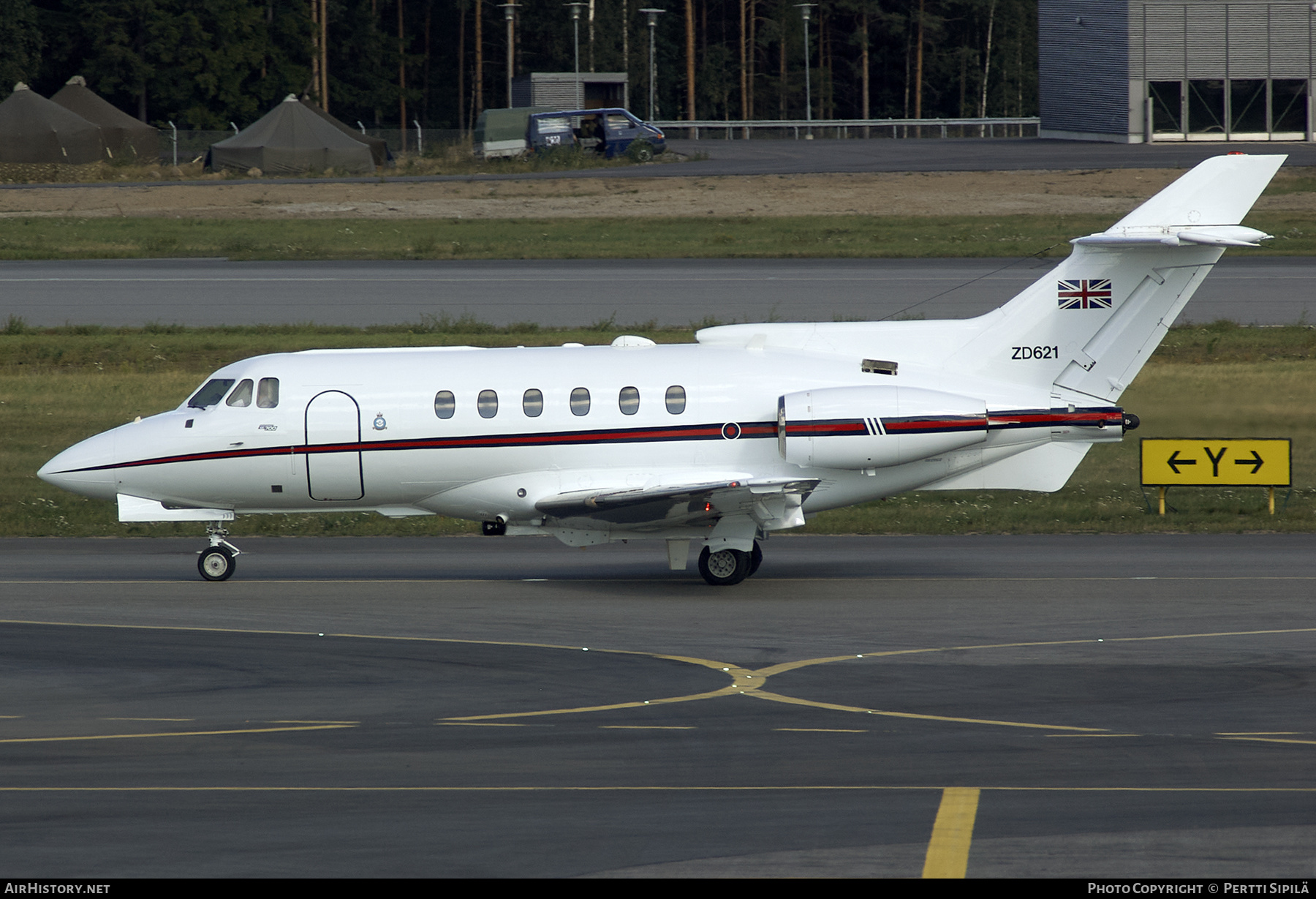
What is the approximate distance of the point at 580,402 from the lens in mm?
18906

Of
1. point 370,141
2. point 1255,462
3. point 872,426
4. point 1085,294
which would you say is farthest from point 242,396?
point 370,141

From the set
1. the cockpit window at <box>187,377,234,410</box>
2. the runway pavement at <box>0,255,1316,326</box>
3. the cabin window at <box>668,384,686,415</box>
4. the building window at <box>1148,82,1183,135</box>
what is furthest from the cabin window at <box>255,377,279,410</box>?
the building window at <box>1148,82,1183,135</box>

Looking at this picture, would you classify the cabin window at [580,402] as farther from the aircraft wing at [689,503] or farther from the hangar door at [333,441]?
the hangar door at [333,441]

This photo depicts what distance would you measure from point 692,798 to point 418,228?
4784 centimetres

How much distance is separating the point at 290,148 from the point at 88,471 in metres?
57.7

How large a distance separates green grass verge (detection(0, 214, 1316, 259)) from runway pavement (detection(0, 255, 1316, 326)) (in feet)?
5.13

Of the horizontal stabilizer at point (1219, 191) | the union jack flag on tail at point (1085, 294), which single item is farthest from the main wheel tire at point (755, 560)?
the horizontal stabilizer at point (1219, 191)

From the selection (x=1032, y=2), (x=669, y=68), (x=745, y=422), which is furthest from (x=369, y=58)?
(x=745, y=422)

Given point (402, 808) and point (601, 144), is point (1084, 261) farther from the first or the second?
point (601, 144)

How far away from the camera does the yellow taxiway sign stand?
2400cm

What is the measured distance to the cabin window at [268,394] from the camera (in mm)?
19297

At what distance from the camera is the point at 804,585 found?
19453mm

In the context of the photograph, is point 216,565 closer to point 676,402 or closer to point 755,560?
point 676,402

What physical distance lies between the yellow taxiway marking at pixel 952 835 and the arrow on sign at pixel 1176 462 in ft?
47.9
